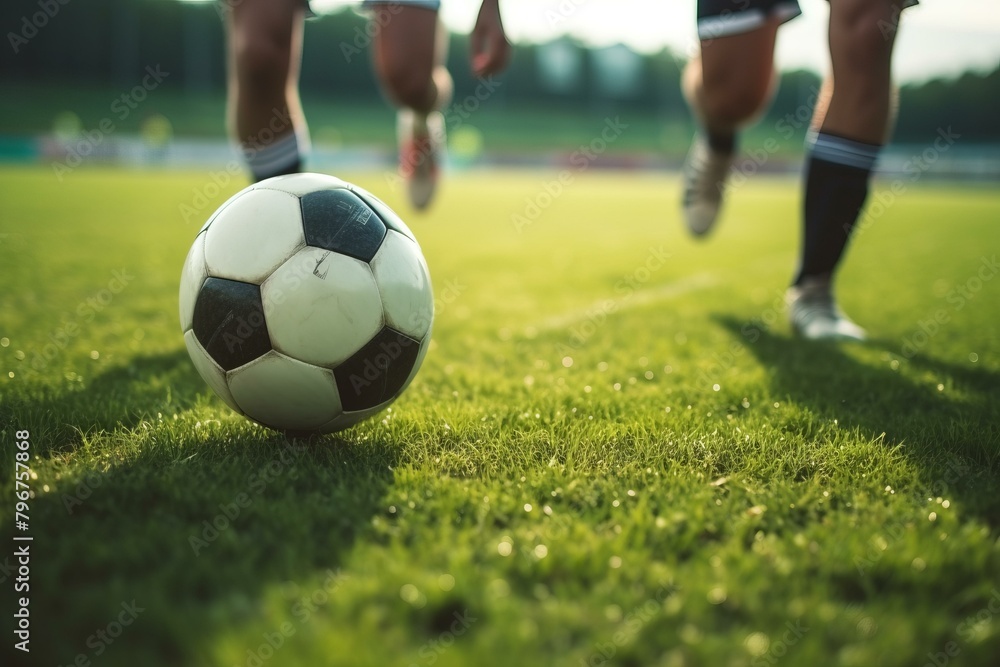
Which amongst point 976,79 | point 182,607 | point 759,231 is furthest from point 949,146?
point 182,607

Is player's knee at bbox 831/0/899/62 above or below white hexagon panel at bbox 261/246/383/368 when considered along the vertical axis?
above

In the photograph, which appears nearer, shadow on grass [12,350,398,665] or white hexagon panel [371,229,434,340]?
shadow on grass [12,350,398,665]

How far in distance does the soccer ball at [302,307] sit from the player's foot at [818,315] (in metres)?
2.37

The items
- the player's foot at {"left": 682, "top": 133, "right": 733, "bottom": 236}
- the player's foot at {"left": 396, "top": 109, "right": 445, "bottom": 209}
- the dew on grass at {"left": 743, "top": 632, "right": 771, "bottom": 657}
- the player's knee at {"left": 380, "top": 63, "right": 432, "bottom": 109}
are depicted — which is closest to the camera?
the dew on grass at {"left": 743, "top": 632, "right": 771, "bottom": 657}

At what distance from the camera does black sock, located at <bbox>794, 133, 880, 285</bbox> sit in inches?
131

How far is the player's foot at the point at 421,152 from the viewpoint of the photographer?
5.54 meters

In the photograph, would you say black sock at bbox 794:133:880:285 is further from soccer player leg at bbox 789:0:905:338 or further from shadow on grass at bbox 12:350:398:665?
shadow on grass at bbox 12:350:398:665

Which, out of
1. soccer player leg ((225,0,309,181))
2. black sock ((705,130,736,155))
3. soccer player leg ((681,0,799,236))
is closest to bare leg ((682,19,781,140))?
soccer player leg ((681,0,799,236))

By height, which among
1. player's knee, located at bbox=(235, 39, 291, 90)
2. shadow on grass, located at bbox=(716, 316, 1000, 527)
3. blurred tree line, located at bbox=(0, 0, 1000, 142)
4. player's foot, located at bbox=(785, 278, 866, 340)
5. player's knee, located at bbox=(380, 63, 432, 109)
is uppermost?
player's knee, located at bbox=(235, 39, 291, 90)

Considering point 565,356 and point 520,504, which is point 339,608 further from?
point 565,356

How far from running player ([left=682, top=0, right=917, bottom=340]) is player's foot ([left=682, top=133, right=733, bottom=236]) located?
1.13 feet

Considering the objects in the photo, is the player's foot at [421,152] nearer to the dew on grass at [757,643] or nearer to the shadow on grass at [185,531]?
the shadow on grass at [185,531]

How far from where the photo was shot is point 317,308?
201 cm

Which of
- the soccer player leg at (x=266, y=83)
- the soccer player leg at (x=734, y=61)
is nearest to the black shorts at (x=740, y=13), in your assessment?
the soccer player leg at (x=734, y=61)
